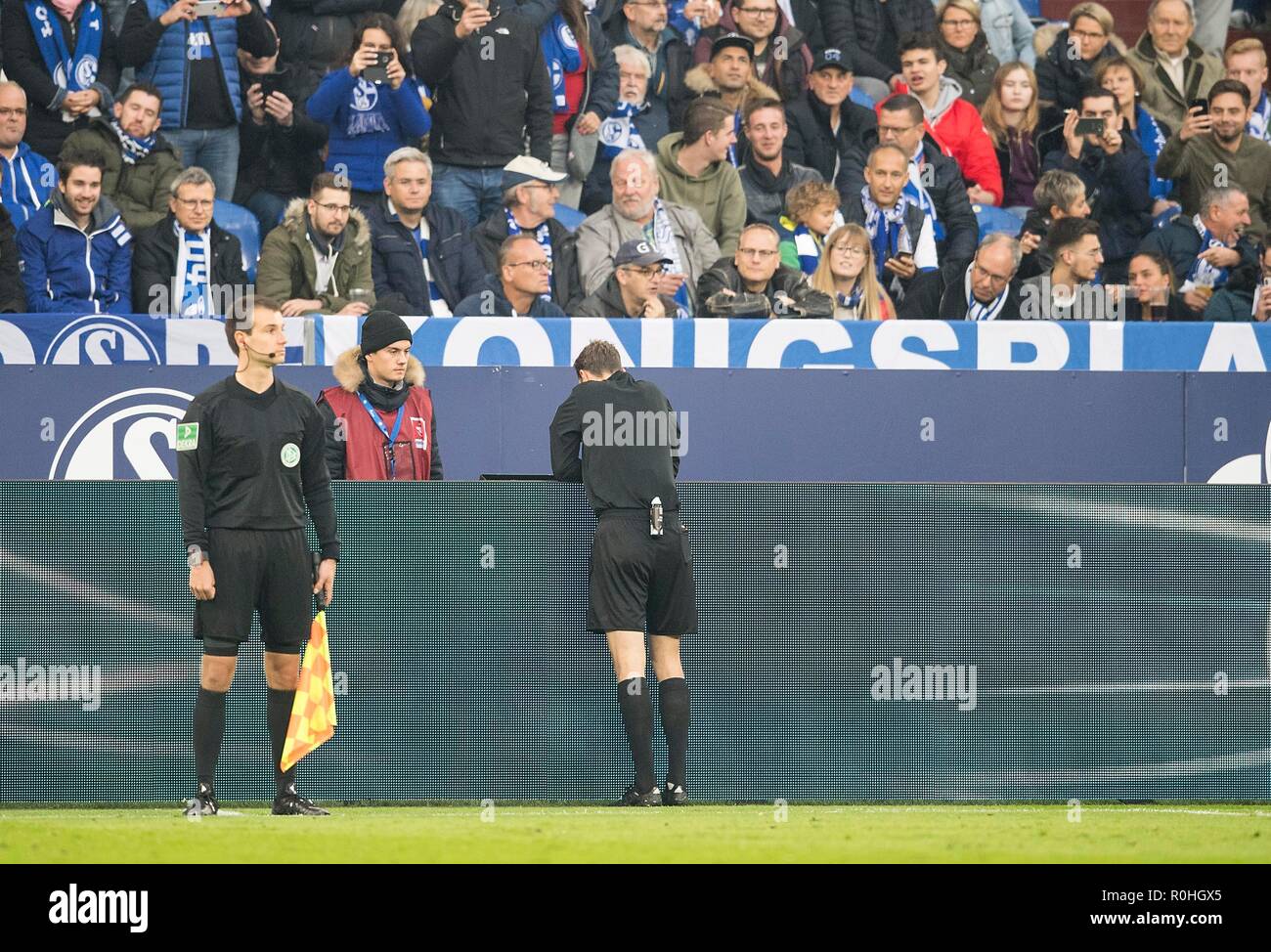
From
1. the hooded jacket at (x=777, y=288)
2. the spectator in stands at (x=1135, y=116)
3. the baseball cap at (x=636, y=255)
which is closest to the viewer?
the baseball cap at (x=636, y=255)

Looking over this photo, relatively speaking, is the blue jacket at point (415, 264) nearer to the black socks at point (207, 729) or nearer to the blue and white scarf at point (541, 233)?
the blue and white scarf at point (541, 233)

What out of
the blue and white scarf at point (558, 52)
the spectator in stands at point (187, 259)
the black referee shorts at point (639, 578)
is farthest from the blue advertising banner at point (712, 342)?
the black referee shorts at point (639, 578)

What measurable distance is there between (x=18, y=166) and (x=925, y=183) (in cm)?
611

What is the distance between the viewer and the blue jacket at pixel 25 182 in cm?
1211

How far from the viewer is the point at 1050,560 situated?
8422mm

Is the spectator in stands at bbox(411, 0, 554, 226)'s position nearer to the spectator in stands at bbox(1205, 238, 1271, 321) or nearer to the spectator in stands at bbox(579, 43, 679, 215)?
the spectator in stands at bbox(579, 43, 679, 215)

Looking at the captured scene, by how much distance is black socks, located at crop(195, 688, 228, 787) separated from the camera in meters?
7.53

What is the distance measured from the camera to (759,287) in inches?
468

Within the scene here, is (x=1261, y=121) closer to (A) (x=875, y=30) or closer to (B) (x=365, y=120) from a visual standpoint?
(A) (x=875, y=30)

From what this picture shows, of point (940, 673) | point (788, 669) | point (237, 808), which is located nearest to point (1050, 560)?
point (940, 673)

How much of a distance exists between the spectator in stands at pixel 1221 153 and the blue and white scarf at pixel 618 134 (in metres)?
3.97

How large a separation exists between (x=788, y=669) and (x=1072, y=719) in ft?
4.21

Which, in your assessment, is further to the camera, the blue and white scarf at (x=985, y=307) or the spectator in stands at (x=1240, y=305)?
the spectator in stands at (x=1240, y=305)

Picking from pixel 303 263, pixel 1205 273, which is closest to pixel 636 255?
pixel 303 263
